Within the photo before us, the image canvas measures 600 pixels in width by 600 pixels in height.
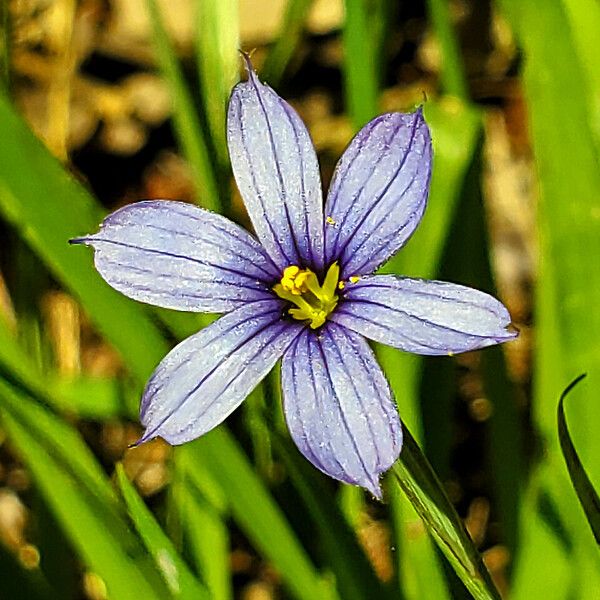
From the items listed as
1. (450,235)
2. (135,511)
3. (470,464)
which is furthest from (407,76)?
(135,511)

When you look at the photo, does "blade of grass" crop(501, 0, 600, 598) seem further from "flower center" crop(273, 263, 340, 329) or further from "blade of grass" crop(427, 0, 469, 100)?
"flower center" crop(273, 263, 340, 329)

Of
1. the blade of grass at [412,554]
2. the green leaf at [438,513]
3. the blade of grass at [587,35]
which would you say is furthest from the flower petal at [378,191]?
the blade of grass at [587,35]

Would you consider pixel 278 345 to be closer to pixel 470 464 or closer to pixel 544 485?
pixel 544 485

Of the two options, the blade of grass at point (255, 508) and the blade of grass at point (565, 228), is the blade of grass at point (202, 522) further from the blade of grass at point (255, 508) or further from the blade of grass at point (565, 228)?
the blade of grass at point (565, 228)

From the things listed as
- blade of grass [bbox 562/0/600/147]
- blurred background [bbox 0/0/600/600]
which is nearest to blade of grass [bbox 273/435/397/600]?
blurred background [bbox 0/0/600/600]

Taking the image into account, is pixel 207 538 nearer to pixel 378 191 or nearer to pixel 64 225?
pixel 64 225

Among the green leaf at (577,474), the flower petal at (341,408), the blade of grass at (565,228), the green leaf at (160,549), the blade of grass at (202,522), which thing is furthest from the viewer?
the blade of grass at (202,522)

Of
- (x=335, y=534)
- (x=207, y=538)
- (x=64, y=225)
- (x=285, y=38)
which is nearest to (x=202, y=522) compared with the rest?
(x=207, y=538)
